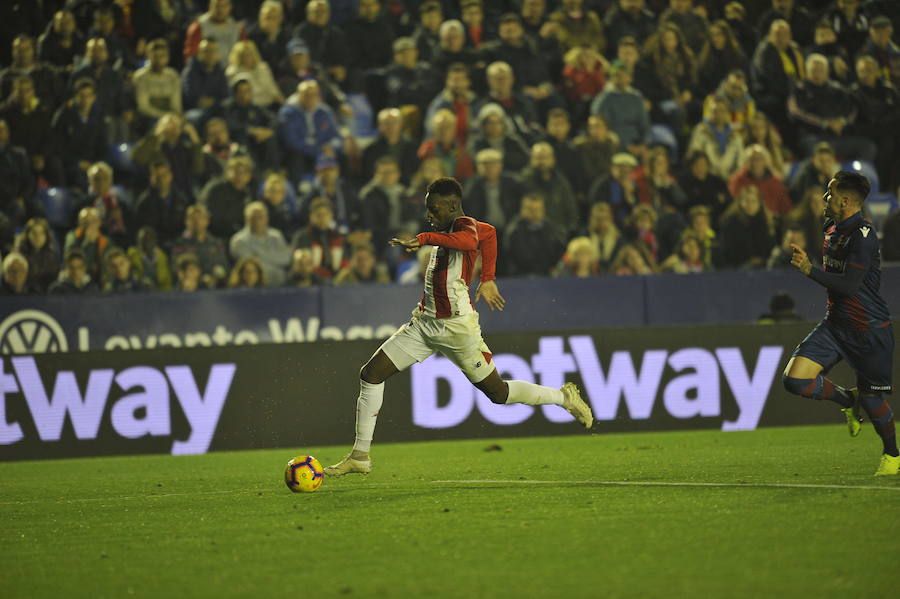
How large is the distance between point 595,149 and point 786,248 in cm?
265

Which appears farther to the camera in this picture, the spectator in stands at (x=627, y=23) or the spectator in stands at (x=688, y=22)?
the spectator in stands at (x=627, y=23)

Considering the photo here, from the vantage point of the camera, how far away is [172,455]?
42.9ft

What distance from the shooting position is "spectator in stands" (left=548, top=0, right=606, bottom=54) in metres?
18.1

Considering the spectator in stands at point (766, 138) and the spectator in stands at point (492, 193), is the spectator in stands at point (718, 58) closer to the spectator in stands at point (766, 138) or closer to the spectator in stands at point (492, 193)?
the spectator in stands at point (766, 138)

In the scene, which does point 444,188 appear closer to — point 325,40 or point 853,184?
point 853,184

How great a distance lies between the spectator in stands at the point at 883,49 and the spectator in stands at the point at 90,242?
10.6 meters

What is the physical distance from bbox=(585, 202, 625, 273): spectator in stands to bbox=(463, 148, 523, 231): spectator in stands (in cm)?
94

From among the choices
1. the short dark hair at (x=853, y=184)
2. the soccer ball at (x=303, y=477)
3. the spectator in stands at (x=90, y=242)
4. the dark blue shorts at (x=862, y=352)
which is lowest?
the soccer ball at (x=303, y=477)

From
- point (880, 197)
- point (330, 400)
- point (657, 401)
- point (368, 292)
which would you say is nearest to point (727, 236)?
point (880, 197)

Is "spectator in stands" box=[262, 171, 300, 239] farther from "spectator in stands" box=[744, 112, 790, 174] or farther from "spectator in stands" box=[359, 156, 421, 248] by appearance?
"spectator in stands" box=[744, 112, 790, 174]

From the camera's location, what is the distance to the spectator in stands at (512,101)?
55.0ft

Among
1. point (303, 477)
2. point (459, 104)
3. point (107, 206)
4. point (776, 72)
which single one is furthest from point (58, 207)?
point (776, 72)

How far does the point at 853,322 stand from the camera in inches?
343

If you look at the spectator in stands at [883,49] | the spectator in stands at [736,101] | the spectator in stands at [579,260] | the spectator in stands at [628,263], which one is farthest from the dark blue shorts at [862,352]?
the spectator in stands at [883,49]
